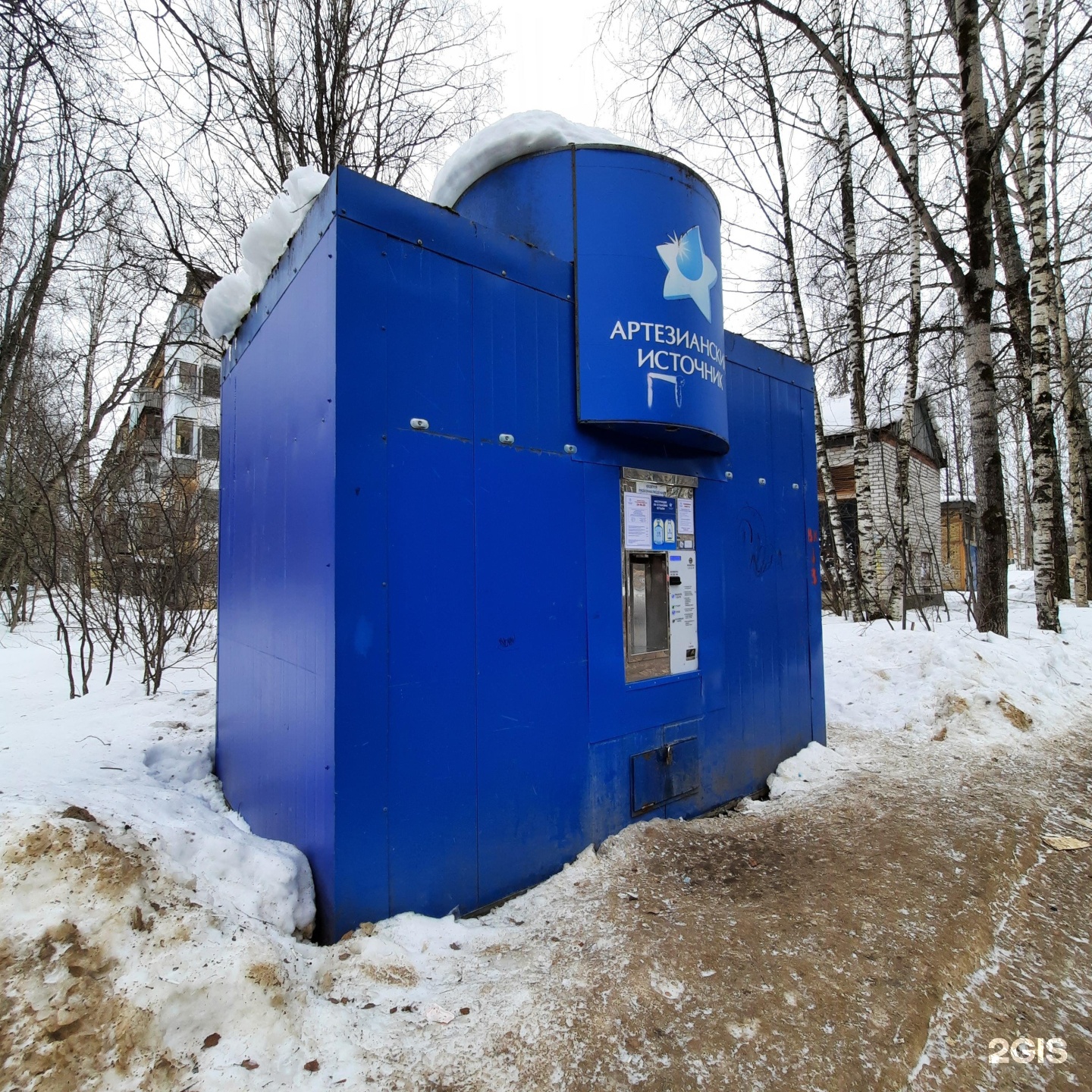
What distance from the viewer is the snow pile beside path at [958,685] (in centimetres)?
557

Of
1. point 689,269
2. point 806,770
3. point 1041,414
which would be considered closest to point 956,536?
point 1041,414

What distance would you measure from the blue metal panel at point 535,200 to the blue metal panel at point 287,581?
4.46ft

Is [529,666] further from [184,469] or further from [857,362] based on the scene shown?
→ [857,362]

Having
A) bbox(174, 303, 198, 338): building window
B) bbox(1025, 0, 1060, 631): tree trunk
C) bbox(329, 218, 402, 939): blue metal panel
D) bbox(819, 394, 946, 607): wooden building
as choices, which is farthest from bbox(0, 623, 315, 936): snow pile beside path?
bbox(819, 394, 946, 607): wooden building

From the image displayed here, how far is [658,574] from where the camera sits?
3.81 m

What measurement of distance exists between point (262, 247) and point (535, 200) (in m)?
1.53

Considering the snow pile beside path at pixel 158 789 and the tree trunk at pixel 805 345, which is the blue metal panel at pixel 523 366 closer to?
the snow pile beside path at pixel 158 789

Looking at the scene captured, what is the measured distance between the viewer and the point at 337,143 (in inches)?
307

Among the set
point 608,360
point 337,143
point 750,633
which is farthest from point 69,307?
point 750,633

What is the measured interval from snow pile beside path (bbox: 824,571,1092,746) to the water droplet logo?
13.9 feet

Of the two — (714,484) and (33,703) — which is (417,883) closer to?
(714,484)

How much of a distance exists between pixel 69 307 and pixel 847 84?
12.6 m

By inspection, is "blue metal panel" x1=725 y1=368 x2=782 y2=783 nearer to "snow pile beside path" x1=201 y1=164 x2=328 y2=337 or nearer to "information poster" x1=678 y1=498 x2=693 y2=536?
"information poster" x1=678 y1=498 x2=693 y2=536

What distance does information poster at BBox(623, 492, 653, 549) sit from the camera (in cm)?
359
